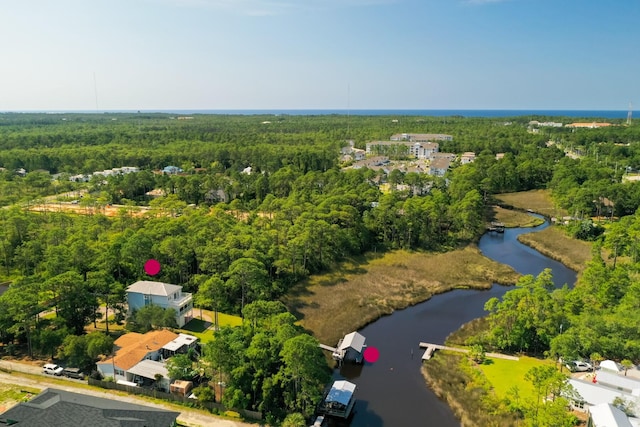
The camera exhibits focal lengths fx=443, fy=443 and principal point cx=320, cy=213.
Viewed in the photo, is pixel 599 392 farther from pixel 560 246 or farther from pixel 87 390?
pixel 560 246

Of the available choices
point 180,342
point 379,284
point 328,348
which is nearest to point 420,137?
point 379,284

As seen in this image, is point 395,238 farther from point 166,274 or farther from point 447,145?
point 447,145

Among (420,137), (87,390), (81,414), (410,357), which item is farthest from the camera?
(420,137)

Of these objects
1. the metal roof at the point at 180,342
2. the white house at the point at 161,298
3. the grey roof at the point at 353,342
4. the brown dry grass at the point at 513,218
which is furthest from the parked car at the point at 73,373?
the brown dry grass at the point at 513,218

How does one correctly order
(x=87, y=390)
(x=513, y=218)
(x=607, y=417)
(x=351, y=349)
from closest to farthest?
(x=607, y=417), (x=87, y=390), (x=351, y=349), (x=513, y=218)

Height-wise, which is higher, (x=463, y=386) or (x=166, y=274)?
(x=166, y=274)

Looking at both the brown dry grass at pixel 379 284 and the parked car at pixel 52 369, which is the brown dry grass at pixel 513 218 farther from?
the parked car at pixel 52 369

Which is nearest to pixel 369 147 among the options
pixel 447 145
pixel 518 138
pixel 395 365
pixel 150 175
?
pixel 447 145
